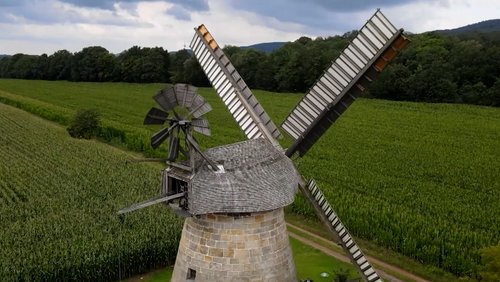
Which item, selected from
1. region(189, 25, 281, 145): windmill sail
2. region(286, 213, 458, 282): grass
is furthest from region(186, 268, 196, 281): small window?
region(286, 213, 458, 282): grass

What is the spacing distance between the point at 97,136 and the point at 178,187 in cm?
4501

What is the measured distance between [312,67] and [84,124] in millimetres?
51455

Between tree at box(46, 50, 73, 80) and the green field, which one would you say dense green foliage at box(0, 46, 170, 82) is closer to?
tree at box(46, 50, 73, 80)

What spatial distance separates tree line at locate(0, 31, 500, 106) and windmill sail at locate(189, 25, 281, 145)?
3468 cm

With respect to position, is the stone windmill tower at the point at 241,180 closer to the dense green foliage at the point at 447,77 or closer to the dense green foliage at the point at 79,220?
the dense green foliage at the point at 79,220

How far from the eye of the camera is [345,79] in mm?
12547

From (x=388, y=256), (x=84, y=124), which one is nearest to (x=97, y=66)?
(x=84, y=124)

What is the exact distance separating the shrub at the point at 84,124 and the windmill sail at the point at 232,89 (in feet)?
131

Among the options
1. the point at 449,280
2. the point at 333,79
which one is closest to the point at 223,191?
the point at 333,79

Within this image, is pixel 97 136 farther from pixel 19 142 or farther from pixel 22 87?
pixel 22 87

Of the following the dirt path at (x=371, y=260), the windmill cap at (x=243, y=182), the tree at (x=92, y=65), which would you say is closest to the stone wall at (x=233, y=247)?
the windmill cap at (x=243, y=182)

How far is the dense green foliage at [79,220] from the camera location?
19.9 meters

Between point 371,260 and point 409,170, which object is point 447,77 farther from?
point 371,260

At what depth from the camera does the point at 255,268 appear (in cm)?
1206
